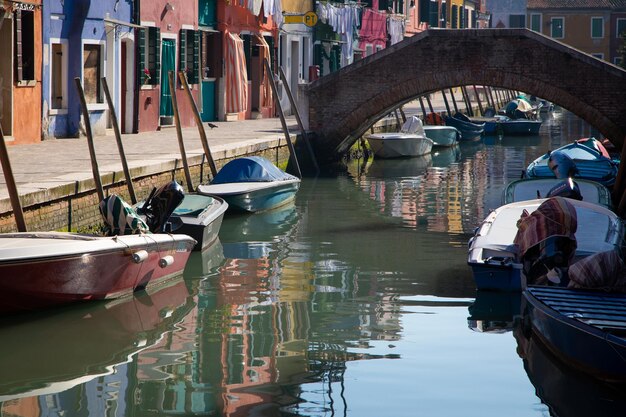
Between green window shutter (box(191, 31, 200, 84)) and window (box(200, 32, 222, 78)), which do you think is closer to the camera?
green window shutter (box(191, 31, 200, 84))

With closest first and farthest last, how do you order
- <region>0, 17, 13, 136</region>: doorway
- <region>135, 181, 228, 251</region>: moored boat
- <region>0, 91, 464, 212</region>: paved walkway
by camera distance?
<region>135, 181, 228, 251</region>: moored boat → <region>0, 91, 464, 212</region>: paved walkway → <region>0, 17, 13, 136</region>: doorway

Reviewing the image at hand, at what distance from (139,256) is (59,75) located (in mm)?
9013

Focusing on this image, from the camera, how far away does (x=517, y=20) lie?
2347 inches

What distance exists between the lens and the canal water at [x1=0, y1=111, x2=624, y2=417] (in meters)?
7.36

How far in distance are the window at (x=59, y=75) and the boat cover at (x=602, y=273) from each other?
11418mm

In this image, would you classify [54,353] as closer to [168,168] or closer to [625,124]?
[168,168]

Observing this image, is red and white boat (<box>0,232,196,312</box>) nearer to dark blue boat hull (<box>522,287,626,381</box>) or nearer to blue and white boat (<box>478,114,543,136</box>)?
dark blue boat hull (<box>522,287,626,381</box>)

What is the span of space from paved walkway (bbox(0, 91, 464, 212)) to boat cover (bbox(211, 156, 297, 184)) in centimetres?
54

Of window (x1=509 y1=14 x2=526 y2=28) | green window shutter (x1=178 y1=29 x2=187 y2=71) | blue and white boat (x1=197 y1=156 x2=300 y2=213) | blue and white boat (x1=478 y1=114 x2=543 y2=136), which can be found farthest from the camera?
window (x1=509 y1=14 x2=526 y2=28)

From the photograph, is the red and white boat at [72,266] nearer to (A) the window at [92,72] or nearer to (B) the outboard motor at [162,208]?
(B) the outboard motor at [162,208]

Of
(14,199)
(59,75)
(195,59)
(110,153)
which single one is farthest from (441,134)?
(14,199)

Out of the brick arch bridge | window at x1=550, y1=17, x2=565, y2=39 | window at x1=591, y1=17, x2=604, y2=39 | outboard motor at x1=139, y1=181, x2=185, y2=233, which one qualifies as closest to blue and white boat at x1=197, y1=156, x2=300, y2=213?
outboard motor at x1=139, y1=181, x2=185, y2=233

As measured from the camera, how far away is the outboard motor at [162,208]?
445 inches

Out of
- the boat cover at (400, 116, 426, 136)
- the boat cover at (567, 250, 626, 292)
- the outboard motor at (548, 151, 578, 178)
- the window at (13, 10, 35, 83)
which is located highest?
the window at (13, 10, 35, 83)
